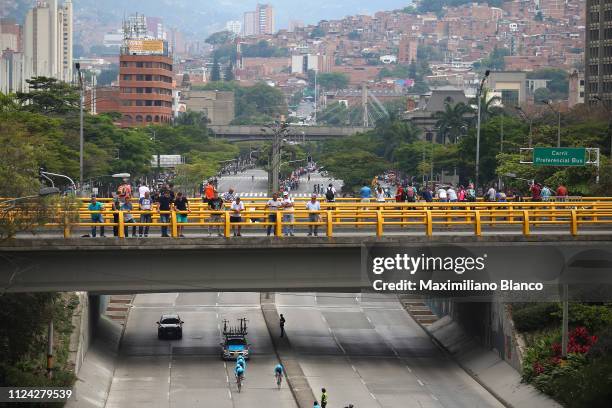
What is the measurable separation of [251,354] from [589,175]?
3043cm

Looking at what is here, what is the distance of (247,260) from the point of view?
147 feet

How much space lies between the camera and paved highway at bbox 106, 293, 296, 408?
54.0 m

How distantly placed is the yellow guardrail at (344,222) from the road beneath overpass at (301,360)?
7.50 meters

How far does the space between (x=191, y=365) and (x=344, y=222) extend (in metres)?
17.3

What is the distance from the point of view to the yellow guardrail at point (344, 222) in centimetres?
4412

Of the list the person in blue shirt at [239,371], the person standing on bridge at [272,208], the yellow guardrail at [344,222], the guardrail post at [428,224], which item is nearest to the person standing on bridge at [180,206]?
the yellow guardrail at [344,222]

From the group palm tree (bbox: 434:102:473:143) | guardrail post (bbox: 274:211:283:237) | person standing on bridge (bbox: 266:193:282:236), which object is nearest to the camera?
guardrail post (bbox: 274:211:283:237)

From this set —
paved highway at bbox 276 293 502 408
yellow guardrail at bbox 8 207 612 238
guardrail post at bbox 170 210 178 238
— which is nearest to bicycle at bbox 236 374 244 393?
paved highway at bbox 276 293 502 408

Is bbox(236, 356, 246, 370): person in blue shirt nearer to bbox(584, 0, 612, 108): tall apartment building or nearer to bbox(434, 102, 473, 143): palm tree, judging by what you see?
bbox(584, 0, 612, 108): tall apartment building

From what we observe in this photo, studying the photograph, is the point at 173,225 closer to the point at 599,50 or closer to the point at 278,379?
the point at 278,379

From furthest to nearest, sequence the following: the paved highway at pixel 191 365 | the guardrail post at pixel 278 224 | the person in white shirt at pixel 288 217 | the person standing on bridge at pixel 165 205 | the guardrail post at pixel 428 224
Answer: the paved highway at pixel 191 365 < the person standing on bridge at pixel 165 205 < the person in white shirt at pixel 288 217 < the guardrail post at pixel 428 224 < the guardrail post at pixel 278 224

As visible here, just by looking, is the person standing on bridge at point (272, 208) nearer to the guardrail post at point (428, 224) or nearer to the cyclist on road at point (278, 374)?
the guardrail post at point (428, 224)

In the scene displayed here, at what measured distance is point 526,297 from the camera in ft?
154

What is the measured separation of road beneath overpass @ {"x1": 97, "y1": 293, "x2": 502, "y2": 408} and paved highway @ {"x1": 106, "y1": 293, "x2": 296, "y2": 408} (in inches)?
1.6
